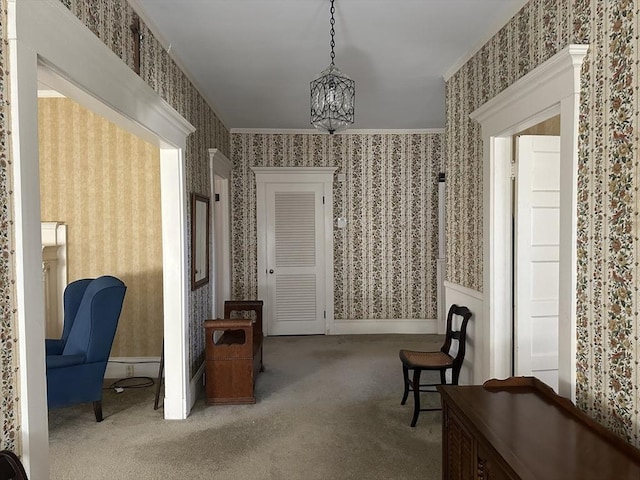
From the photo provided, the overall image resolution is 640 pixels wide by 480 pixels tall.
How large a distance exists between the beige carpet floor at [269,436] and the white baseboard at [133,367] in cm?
39

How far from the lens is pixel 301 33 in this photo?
2.89 metres

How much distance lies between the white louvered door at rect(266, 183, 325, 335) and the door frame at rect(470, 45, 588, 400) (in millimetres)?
3012

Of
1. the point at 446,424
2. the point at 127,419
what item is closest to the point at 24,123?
the point at 446,424

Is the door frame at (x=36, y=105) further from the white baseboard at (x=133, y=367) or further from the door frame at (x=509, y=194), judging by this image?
the white baseboard at (x=133, y=367)

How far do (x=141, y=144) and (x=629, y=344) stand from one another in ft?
13.5

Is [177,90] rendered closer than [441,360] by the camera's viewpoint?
Yes

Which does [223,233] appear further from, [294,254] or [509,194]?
[509,194]

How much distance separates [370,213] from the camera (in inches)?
235

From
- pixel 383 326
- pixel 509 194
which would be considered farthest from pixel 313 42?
pixel 383 326

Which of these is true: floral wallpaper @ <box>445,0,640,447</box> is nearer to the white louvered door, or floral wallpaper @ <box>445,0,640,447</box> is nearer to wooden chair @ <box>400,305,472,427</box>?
wooden chair @ <box>400,305,472,427</box>

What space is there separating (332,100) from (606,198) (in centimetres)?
145

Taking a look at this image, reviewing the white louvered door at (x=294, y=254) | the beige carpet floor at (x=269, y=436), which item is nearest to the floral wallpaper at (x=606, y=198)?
the beige carpet floor at (x=269, y=436)

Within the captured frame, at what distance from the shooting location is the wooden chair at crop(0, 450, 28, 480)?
51.3 inches

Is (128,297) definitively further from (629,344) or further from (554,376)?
(629,344)
